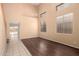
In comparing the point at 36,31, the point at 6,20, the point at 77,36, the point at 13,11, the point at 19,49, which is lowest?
the point at 19,49

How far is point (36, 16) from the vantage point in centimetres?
327

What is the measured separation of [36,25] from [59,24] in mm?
1630

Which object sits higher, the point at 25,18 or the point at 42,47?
the point at 25,18

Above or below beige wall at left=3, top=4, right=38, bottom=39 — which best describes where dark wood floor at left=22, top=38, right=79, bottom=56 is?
below

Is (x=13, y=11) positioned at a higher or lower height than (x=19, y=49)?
higher

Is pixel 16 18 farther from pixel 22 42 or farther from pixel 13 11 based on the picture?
pixel 22 42

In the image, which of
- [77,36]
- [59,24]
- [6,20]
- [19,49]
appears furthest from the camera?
[59,24]

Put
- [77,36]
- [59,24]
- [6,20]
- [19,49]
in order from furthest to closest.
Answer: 1. [59,24]
2. [77,36]
3. [19,49]
4. [6,20]

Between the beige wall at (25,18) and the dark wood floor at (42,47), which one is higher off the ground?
the beige wall at (25,18)

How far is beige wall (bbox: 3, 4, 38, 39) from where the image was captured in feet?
10.0

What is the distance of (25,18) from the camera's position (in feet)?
10.6

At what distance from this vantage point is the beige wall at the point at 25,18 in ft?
10.0

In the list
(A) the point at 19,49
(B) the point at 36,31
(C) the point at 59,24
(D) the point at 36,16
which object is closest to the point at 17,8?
(D) the point at 36,16

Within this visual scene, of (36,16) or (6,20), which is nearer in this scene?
(6,20)
